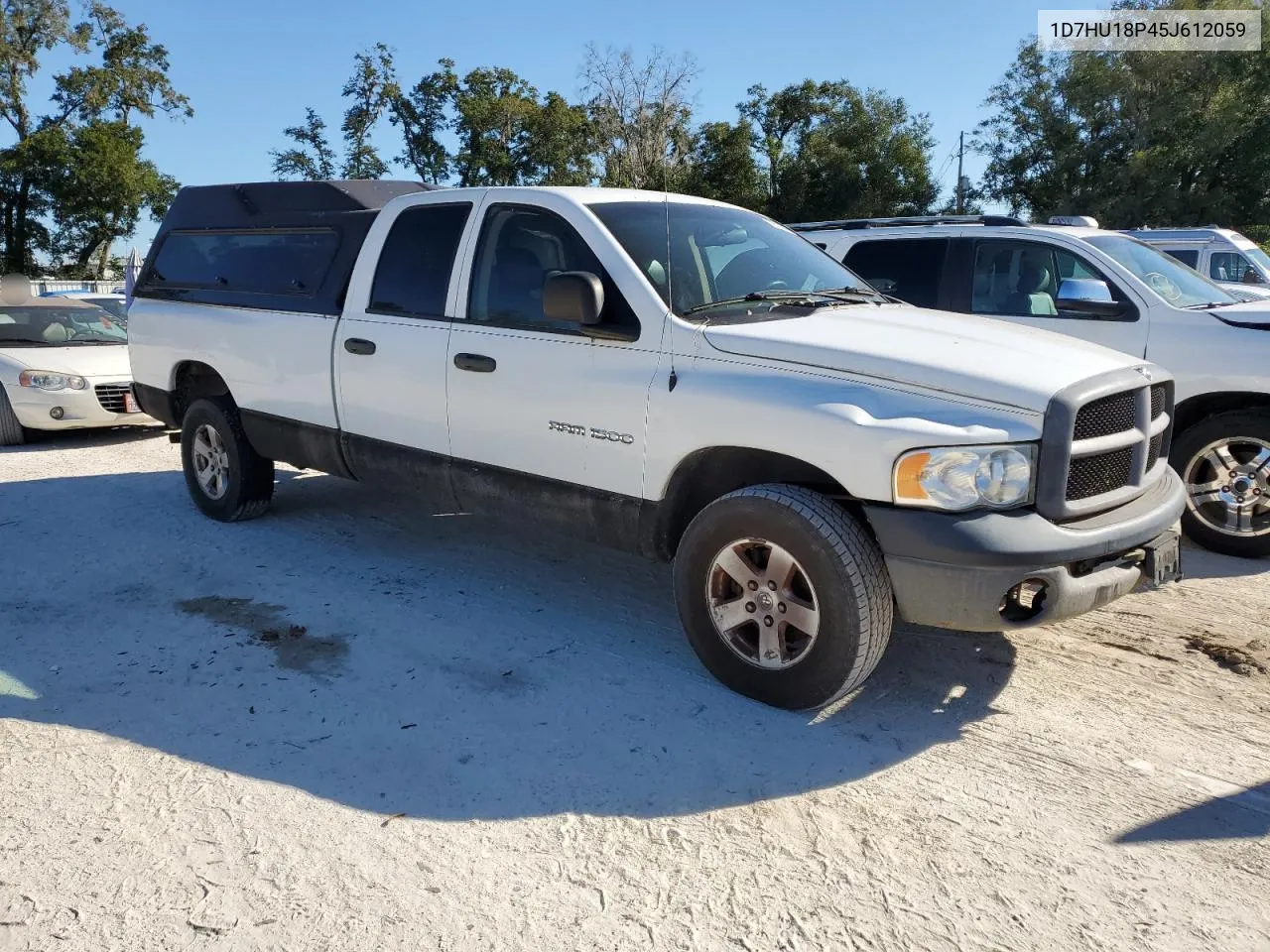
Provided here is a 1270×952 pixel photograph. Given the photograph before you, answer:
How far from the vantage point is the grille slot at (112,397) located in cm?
945

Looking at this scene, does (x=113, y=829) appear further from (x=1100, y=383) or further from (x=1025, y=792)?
(x=1100, y=383)

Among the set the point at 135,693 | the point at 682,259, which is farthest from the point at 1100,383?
the point at 135,693

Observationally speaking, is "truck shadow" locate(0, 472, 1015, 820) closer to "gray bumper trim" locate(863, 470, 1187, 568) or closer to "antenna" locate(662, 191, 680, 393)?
"gray bumper trim" locate(863, 470, 1187, 568)

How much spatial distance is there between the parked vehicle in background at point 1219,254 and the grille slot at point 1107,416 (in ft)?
30.1

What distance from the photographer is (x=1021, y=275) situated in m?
6.81

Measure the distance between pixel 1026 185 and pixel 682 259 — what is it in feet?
113

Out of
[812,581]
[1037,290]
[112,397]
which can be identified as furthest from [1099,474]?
[112,397]

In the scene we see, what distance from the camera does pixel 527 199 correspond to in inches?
184

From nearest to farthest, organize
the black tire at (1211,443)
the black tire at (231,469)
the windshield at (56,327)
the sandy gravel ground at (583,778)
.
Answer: the sandy gravel ground at (583,778)
the black tire at (1211,443)
the black tire at (231,469)
the windshield at (56,327)

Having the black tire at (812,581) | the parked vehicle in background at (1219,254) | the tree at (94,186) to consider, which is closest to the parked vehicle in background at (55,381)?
the black tire at (812,581)

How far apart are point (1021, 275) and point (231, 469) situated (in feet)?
17.7

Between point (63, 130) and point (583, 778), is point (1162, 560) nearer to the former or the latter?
point (583, 778)

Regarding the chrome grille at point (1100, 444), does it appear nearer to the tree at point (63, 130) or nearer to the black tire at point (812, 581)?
the black tire at point (812, 581)

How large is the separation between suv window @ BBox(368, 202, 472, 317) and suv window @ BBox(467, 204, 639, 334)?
0.20 metres
